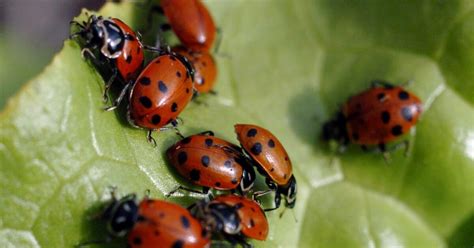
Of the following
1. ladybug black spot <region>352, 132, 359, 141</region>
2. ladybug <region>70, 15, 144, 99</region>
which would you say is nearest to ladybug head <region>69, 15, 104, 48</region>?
ladybug <region>70, 15, 144, 99</region>

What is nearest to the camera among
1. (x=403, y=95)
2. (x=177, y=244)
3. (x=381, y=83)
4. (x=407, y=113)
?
(x=177, y=244)

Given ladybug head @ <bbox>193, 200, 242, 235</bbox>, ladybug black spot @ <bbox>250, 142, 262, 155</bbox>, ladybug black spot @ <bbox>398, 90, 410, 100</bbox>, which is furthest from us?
ladybug black spot @ <bbox>398, 90, 410, 100</bbox>

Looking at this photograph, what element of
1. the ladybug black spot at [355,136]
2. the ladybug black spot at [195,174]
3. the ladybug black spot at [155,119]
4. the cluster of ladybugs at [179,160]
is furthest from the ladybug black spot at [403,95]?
the ladybug black spot at [155,119]

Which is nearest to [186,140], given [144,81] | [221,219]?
[144,81]

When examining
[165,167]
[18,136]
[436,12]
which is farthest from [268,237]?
[436,12]

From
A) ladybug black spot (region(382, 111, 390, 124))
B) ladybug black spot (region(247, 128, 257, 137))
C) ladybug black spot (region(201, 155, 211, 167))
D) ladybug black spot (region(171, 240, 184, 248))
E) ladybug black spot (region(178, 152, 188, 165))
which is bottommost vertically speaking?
ladybug black spot (region(382, 111, 390, 124))

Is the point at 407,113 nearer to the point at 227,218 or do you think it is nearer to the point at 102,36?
the point at 227,218

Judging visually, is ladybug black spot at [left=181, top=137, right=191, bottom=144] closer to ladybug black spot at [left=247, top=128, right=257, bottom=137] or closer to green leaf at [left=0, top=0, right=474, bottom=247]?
green leaf at [left=0, top=0, right=474, bottom=247]
